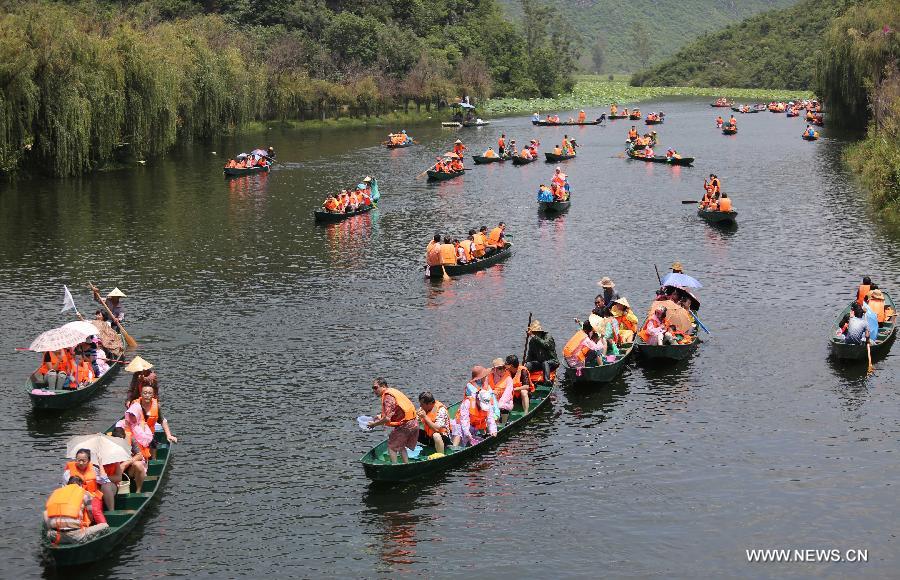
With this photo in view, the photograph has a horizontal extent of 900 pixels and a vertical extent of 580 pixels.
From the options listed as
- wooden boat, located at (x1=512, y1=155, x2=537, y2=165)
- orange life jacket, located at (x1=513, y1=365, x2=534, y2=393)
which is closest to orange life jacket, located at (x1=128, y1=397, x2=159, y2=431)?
orange life jacket, located at (x1=513, y1=365, x2=534, y2=393)

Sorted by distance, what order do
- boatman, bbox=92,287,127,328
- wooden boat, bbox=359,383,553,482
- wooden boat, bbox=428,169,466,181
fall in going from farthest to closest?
wooden boat, bbox=428,169,466,181
boatman, bbox=92,287,127,328
wooden boat, bbox=359,383,553,482

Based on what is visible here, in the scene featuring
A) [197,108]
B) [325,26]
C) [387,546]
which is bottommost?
[387,546]

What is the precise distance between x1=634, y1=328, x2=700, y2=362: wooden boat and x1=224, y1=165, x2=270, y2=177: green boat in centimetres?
5107

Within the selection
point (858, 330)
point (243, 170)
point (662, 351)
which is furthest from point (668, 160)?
point (662, 351)

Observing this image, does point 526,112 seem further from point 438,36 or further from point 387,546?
point 387,546

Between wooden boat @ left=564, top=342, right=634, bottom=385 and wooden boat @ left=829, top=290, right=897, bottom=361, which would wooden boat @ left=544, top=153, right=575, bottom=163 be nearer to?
wooden boat @ left=829, top=290, right=897, bottom=361

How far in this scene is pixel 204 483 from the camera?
1064 inches

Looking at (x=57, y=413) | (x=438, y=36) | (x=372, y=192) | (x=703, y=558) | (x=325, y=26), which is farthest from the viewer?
(x=438, y=36)

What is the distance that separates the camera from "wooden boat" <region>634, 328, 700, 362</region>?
115ft

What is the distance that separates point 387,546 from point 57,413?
12.7 metres

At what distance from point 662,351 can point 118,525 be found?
18720 mm

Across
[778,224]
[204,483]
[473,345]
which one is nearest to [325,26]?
[778,224]

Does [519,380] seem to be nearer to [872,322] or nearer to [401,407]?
[401,407]

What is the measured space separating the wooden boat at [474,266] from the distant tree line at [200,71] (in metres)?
35.9
